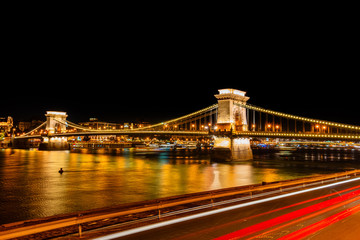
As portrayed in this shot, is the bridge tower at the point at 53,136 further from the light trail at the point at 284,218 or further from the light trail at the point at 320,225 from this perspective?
A: the light trail at the point at 320,225

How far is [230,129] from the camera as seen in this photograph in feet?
163

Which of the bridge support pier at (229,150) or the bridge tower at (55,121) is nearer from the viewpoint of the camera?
the bridge support pier at (229,150)

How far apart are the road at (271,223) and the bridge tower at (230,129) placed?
37.5 meters

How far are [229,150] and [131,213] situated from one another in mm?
41722

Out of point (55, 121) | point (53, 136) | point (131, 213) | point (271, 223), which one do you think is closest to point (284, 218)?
point (271, 223)

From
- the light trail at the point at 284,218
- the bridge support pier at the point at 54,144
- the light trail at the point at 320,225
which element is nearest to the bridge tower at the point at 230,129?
the light trail at the point at 284,218

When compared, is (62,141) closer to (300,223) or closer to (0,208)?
(0,208)

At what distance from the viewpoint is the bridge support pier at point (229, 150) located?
49.7 m

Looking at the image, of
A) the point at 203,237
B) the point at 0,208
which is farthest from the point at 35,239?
the point at 0,208

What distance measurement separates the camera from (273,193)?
575 inches

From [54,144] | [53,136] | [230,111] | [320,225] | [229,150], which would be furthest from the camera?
[54,144]

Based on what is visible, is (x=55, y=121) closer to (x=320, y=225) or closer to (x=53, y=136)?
(x=53, y=136)

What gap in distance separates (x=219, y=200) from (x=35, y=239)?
729 centimetres

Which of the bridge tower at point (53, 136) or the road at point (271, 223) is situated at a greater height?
the bridge tower at point (53, 136)
